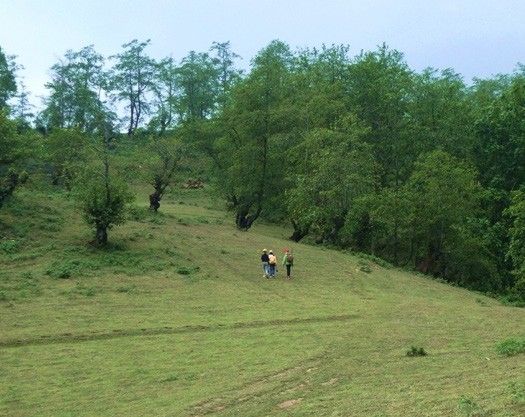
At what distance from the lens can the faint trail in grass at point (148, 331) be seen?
2286 cm

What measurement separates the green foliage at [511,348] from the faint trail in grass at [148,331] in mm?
10795

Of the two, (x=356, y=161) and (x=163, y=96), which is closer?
(x=356, y=161)

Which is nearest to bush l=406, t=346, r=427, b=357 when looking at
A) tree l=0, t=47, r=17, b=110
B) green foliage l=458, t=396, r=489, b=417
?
green foliage l=458, t=396, r=489, b=417

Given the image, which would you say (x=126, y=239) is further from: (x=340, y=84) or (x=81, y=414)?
(x=340, y=84)

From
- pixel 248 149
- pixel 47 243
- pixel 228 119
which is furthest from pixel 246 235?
pixel 47 243

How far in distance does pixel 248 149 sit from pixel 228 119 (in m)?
4.29

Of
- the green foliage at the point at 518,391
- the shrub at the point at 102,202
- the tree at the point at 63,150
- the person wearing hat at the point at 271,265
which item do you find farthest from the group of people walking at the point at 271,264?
the green foliage at the point at 518,391

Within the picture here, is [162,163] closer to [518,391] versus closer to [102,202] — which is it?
[102,202]

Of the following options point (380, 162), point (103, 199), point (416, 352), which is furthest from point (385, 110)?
point (416, 352)

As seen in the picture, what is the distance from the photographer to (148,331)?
80.5 ft

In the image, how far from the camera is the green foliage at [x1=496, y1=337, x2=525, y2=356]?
16.0 m

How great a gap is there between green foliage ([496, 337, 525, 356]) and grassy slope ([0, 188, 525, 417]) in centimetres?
39

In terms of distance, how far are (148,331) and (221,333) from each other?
288 cm

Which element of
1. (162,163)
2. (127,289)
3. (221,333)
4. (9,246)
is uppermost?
(162,163)
